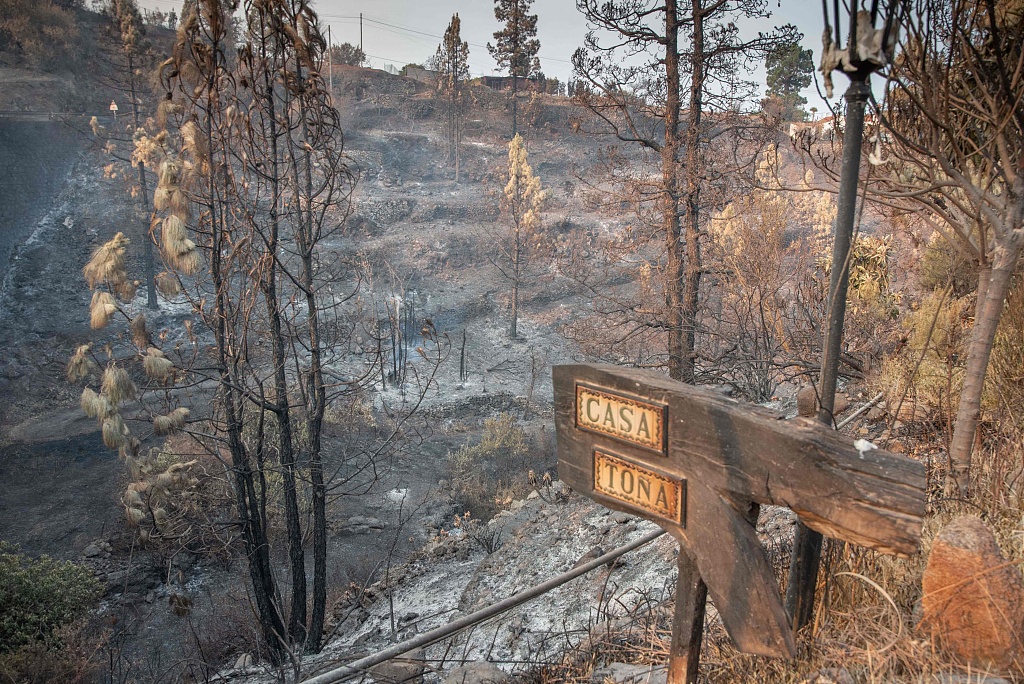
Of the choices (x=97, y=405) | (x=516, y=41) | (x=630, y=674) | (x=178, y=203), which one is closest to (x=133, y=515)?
(x=97, y=405)

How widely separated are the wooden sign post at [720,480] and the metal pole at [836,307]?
0.40 meters

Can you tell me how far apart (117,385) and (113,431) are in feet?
2.51

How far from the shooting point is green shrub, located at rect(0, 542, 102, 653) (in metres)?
6.63

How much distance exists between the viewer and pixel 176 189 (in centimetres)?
584

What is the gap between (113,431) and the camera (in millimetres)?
7684

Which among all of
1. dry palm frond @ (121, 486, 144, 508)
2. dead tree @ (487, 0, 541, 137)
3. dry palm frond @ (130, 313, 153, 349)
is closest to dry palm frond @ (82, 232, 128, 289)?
dry palm frond @ (130, 313, 153, 349)

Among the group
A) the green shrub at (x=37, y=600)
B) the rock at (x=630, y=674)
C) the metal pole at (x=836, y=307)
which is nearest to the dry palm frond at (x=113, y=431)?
the green shrub at (x=37, y=600)

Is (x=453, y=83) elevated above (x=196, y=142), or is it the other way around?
(x=453, y=83)

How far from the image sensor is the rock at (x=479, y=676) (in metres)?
3.33

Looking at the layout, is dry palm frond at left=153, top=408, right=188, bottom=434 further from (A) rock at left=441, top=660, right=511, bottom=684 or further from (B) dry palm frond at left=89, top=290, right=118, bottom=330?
(A) rock at left=441, top=660, right=511, bottom=684

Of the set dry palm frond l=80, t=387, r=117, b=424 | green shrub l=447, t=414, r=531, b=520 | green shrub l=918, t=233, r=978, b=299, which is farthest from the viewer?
green shrub l=447, t=414, r=531, b=520

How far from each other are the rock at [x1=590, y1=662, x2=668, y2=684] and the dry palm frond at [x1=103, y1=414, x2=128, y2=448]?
7.20 metres

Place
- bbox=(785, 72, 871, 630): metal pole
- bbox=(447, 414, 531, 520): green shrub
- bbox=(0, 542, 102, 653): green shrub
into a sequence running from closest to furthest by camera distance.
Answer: bbox=(785, 72, 871, 630): metal pole → bbox=(0, 542, 102, 653): green shrub → bbox=(447, 414, 531, 520): green shrub

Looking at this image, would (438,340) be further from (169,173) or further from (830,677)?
(830,677)
